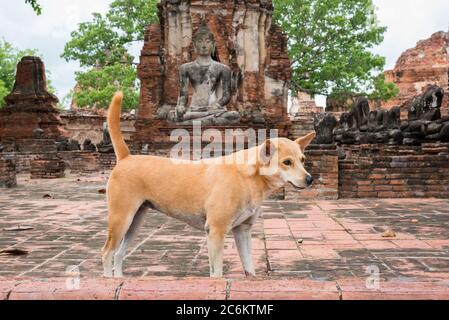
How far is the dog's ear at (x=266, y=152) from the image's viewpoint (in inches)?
134

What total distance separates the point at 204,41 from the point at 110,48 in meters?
17.7

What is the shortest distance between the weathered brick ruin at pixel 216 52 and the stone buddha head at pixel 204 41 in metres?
2.57

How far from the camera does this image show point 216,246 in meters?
3.37

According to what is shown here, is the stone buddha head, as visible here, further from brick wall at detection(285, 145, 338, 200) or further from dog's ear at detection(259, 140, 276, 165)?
dog's ear at detection(259, 140, 276, 165)

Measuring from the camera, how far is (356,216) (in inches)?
265

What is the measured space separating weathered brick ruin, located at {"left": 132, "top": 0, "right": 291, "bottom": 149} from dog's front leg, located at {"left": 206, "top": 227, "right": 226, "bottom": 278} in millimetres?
12557

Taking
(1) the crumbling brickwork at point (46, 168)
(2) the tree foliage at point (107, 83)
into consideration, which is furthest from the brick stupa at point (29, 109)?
(2) the tree foliage at point (107, 83)

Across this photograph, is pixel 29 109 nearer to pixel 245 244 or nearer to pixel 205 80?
pixel 205 80

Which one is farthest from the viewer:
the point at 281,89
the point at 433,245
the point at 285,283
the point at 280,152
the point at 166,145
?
the point at 281,89

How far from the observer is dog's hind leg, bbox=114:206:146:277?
12.4ft

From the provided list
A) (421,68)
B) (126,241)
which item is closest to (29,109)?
(126,241)
